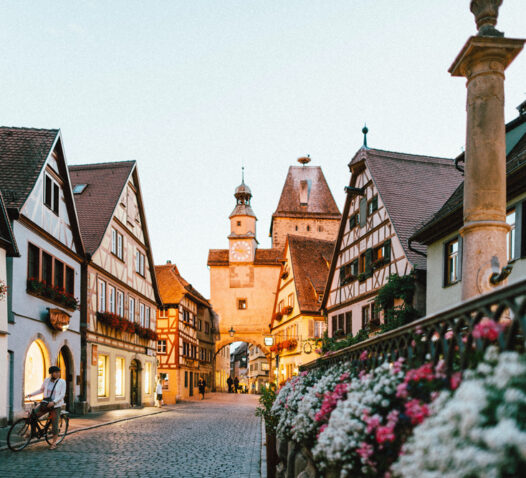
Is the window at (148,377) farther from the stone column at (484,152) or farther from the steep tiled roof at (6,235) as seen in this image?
the stone column at (484,152)

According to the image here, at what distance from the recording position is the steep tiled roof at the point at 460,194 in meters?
14.2

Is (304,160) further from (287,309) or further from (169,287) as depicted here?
(287,309)

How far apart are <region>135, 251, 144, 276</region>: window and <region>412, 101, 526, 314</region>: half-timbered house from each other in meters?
15.5

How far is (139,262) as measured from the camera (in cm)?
3139

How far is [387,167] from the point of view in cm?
2659

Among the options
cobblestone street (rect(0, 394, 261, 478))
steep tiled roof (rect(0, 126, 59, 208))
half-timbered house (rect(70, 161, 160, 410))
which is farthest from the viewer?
half-timbered house (rect(70, 161, 160, 410))

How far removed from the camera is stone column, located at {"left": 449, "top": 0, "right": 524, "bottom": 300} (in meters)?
6.73

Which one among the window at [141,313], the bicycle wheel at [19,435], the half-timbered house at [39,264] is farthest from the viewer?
the window at [141,313]

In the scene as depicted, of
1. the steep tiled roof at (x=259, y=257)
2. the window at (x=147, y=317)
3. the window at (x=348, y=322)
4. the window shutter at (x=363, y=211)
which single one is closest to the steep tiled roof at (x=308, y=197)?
the steep tiled roof at (x=259, y=257)

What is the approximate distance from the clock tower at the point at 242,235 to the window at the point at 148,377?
26218 mm

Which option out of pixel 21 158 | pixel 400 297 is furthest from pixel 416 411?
pixel 400 297

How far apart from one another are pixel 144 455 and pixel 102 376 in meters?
14.8

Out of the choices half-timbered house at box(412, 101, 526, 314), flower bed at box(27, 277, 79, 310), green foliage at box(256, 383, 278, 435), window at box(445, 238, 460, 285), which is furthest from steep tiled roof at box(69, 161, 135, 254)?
green foliage at box(256, 383, 278, 435)

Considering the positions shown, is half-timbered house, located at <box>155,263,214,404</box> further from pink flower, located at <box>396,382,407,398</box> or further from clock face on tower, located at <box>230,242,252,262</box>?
pink flower, located at <box>396,382,407,398</box>
